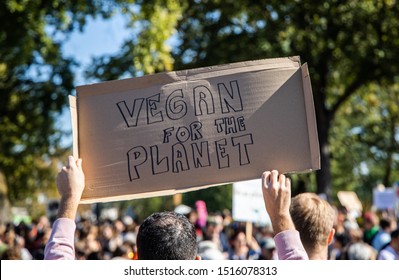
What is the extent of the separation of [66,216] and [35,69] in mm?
15170

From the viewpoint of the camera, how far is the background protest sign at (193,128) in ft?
10.7

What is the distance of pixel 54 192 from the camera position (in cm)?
5738

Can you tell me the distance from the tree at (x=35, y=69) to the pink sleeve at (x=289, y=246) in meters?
10.8

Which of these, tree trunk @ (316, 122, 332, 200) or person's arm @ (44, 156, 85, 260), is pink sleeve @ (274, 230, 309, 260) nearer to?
person's arm @ (44, 156, 85, 260)

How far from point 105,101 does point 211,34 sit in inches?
674

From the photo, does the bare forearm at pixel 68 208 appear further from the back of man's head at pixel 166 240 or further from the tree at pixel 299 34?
the tree at pixel 299 34

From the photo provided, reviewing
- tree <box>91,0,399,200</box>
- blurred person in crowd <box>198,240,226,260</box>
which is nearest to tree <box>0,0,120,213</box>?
tree <box>91,0,399,200</box>

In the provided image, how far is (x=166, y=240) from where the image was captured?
2.60 metres

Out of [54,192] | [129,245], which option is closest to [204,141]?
[129,245]

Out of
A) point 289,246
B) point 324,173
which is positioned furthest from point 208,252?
point 324,173

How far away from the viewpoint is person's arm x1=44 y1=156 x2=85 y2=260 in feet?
8.09

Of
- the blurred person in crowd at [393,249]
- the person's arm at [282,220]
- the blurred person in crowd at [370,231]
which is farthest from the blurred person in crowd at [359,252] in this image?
the person's arm at [282,220]

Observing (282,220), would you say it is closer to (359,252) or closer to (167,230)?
(167,230)
